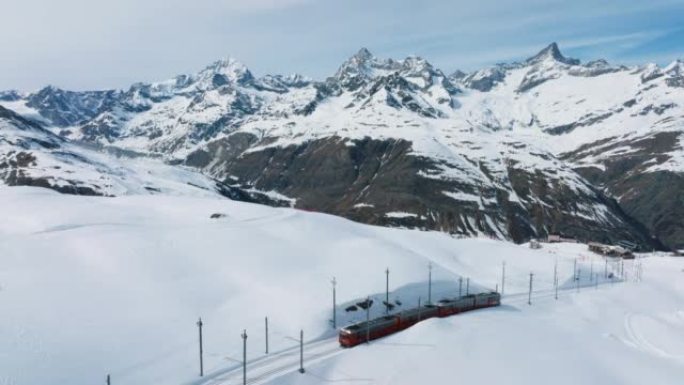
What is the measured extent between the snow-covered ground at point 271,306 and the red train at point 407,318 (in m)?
2.02

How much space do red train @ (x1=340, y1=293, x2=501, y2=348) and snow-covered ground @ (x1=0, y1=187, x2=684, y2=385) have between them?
2020 mm

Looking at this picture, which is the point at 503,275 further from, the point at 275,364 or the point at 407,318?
the point at 275,364

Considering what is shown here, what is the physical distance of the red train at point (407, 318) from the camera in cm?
7460

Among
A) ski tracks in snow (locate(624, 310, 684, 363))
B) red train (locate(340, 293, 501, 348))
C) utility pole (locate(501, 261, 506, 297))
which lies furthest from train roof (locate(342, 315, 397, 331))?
utility pole (locate(501, 261, 506, 297))

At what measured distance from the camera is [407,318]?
8338cm

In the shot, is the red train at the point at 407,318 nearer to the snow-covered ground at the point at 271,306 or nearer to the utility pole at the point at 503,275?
the snow-covered ground at the point at 271,306

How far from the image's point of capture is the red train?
74.6m

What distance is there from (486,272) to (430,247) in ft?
46.9

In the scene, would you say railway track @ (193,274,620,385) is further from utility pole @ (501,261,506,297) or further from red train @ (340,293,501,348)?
utility pole @ (501,261,506,297)

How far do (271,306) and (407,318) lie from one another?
20210 mm

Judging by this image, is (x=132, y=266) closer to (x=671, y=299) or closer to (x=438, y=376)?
(x=438, y=376)

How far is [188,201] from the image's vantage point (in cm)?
15225

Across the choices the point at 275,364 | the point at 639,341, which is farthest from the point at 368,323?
the point at 639,341

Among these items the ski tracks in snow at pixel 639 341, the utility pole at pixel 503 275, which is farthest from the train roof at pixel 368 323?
the utility pole at pixel 503 275
